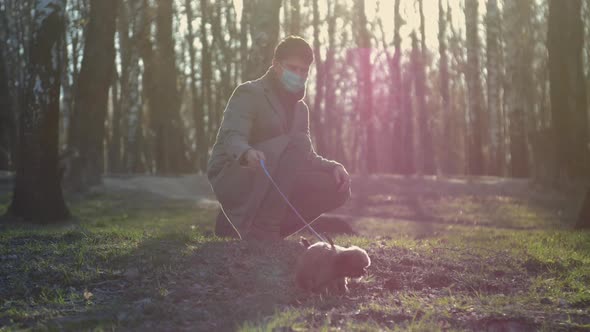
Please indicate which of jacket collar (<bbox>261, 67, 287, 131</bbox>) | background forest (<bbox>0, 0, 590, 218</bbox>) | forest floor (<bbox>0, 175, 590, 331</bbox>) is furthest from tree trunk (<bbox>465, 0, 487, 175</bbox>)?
jacket collar (<bbox>261, 67, 287, 131</bbox>)

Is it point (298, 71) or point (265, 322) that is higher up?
point (298, 71)

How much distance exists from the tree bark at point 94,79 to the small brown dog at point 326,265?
12.4 meters

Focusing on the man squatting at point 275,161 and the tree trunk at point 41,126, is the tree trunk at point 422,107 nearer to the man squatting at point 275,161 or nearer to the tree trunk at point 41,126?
the tree trunk at point 41,126

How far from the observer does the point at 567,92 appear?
16.2 meters

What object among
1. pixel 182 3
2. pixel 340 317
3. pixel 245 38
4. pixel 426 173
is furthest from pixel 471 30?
pixel 340 317

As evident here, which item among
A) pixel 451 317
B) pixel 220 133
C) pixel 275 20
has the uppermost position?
pixel 275 20

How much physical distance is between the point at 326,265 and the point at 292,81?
2.11 metres

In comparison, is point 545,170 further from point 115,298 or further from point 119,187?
point 115,298

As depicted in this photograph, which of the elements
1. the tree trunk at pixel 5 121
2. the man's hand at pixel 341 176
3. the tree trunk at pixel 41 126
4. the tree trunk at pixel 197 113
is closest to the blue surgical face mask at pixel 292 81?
the man's hand at pixel 341 176

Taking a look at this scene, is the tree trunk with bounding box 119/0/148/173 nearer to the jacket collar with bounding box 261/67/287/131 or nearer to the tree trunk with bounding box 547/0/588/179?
the tree trunk with bounding box 547/0/588/179

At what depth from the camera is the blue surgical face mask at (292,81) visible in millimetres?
6074

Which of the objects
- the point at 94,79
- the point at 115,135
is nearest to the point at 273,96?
the point at 94,79

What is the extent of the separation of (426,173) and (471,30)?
6.98m

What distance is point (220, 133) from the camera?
6113mm
